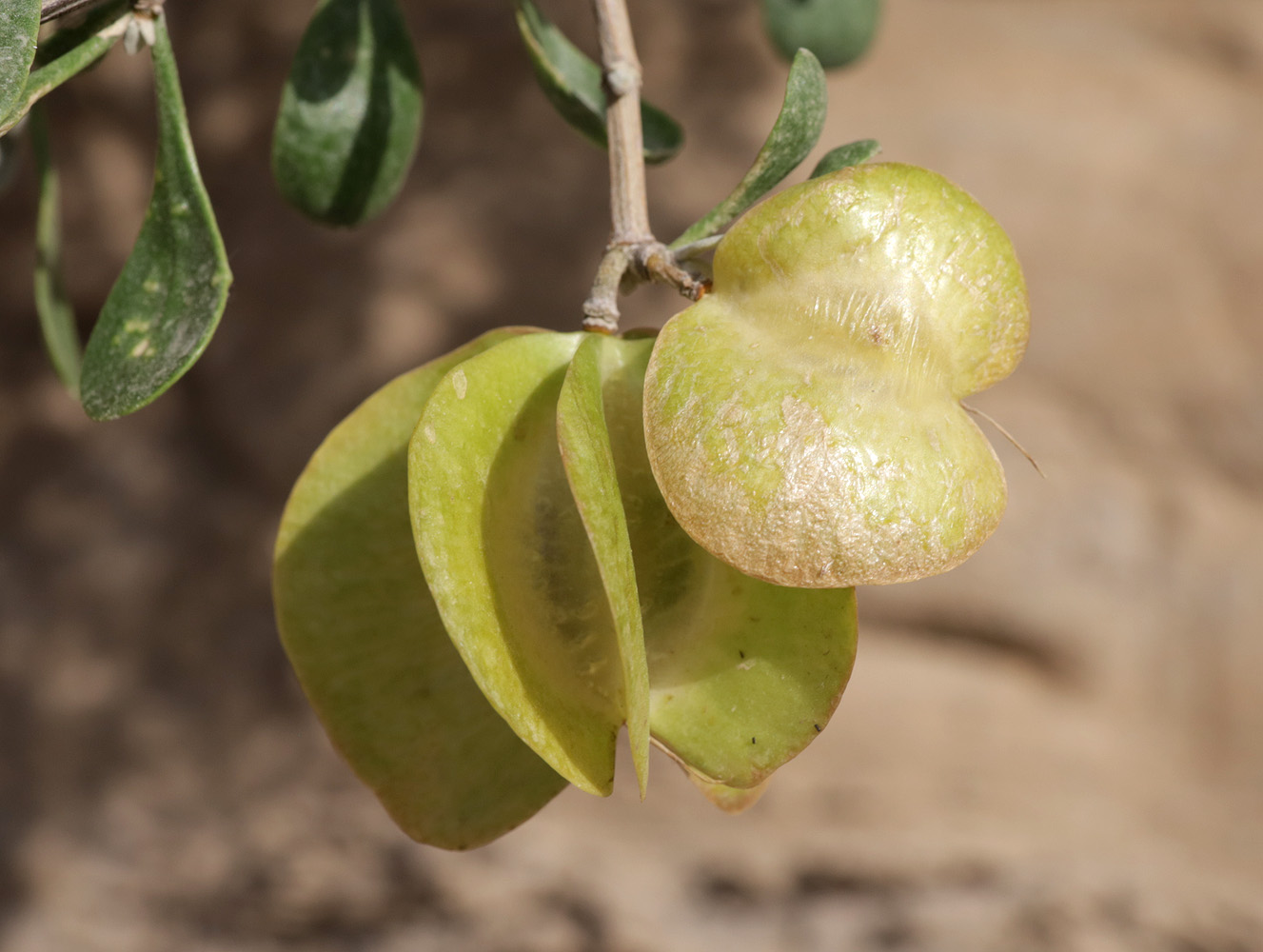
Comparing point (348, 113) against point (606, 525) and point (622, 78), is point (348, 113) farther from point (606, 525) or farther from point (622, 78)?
point (606, 525)

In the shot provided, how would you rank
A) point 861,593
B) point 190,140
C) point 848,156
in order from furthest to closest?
point 861,593 < point 190,140 < point 848,156

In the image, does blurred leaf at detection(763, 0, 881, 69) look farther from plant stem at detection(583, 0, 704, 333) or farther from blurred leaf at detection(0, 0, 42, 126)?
blurred leaf at detection(0, 0, 42, 126)

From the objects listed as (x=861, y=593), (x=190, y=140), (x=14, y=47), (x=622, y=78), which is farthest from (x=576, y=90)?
(x=861, y=593)

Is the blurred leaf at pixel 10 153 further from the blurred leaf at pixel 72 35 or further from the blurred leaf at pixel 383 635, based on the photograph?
the blurred leaf at pixel 383 635

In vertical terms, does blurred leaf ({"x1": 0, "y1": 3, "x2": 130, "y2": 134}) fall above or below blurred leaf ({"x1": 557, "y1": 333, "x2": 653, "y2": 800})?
above

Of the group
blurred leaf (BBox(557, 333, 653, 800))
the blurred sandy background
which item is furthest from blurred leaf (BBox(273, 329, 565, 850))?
the blurred sandy background

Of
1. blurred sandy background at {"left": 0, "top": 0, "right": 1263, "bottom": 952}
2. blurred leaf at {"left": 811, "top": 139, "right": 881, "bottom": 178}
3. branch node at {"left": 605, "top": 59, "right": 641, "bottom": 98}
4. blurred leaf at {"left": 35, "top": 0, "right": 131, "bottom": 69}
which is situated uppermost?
blurred leaf at {"left": 35, "top": 0, "right": 131, "bottom": 69}
